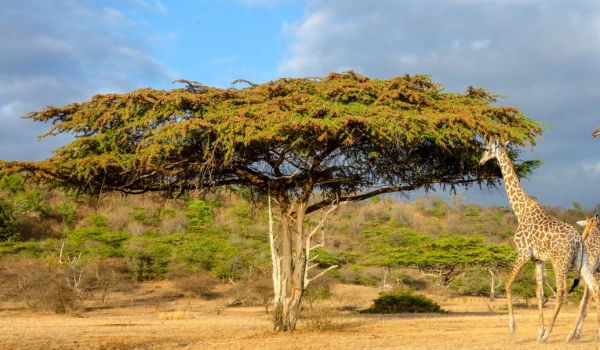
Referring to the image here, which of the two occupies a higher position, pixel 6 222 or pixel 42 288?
pixel 6 222

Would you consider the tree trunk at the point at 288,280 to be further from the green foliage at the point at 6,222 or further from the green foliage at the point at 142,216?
the green foliage at the point at 142,216

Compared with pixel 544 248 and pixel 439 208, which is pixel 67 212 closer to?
pixel 439 208

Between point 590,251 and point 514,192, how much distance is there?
1.95 metres

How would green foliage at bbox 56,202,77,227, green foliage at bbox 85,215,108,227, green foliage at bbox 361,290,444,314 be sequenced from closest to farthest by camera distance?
1. green foliage at bbox 361,290,444,314
2. green foliage at bbox 85,215,108,227
3. green foliage at bbox 56,202,77,227

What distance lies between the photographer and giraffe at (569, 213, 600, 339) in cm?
1246

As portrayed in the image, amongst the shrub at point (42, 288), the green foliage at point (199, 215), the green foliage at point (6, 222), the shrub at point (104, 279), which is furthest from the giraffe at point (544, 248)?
the green foliage at point (199, 215)

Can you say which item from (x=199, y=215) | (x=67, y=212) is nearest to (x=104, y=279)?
(x=67, y=212)

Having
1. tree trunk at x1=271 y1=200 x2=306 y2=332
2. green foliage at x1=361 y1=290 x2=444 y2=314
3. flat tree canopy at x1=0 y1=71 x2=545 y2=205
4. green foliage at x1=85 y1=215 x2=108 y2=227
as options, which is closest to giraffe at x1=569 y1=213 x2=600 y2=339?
flat tree canopy at x1=0 y1=71 x2=545 y2=205

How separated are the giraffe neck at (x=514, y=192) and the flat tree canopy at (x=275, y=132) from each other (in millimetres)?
624

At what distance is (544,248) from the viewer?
1240cm

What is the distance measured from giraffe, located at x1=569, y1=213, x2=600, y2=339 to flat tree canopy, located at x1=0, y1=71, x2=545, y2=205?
89.2 inches

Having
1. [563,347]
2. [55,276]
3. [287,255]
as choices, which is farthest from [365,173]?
[55,276]

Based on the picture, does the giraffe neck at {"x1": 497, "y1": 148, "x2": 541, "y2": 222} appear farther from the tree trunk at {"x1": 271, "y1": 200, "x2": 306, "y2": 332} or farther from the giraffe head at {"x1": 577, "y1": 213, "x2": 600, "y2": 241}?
the tree trunk at {"x1": 271, "y1": 200, "x2": 306, "y2": 332}

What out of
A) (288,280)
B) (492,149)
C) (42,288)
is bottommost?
(42,288)
